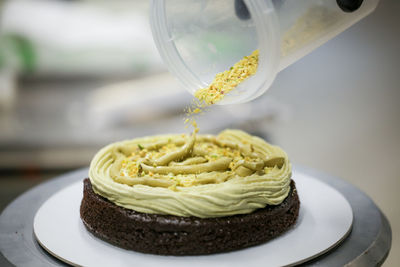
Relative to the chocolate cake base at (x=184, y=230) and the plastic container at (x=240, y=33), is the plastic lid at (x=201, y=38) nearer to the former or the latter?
the plastic container at (x=240, y=33)

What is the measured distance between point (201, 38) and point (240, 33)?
0.22 metres

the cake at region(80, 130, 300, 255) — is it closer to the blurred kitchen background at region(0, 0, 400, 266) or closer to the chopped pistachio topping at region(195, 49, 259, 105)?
the chopped pistachio topping at region(195, 49, 259, 105)

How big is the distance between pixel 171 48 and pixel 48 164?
2808 millimetres

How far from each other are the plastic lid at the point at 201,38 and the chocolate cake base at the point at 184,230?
51cm

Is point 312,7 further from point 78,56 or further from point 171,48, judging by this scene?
point 78,56

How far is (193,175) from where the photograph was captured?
78.4 inches

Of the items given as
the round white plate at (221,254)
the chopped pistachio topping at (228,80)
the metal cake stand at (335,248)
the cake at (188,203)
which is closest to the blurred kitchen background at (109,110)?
the metal cake stand at (335,248)

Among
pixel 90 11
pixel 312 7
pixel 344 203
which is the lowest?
pixel 344 203

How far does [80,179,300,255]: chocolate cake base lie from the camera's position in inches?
66.4

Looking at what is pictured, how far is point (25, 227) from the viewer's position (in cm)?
192

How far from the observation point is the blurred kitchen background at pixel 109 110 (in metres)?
4.13

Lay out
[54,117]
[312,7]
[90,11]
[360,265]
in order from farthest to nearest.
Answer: [54,117] < [90,11] < [312,7] < [360,265]

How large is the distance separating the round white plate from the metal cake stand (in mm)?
36

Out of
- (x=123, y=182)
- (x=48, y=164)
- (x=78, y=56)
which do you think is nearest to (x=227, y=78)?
→ (x=123, y=182)
